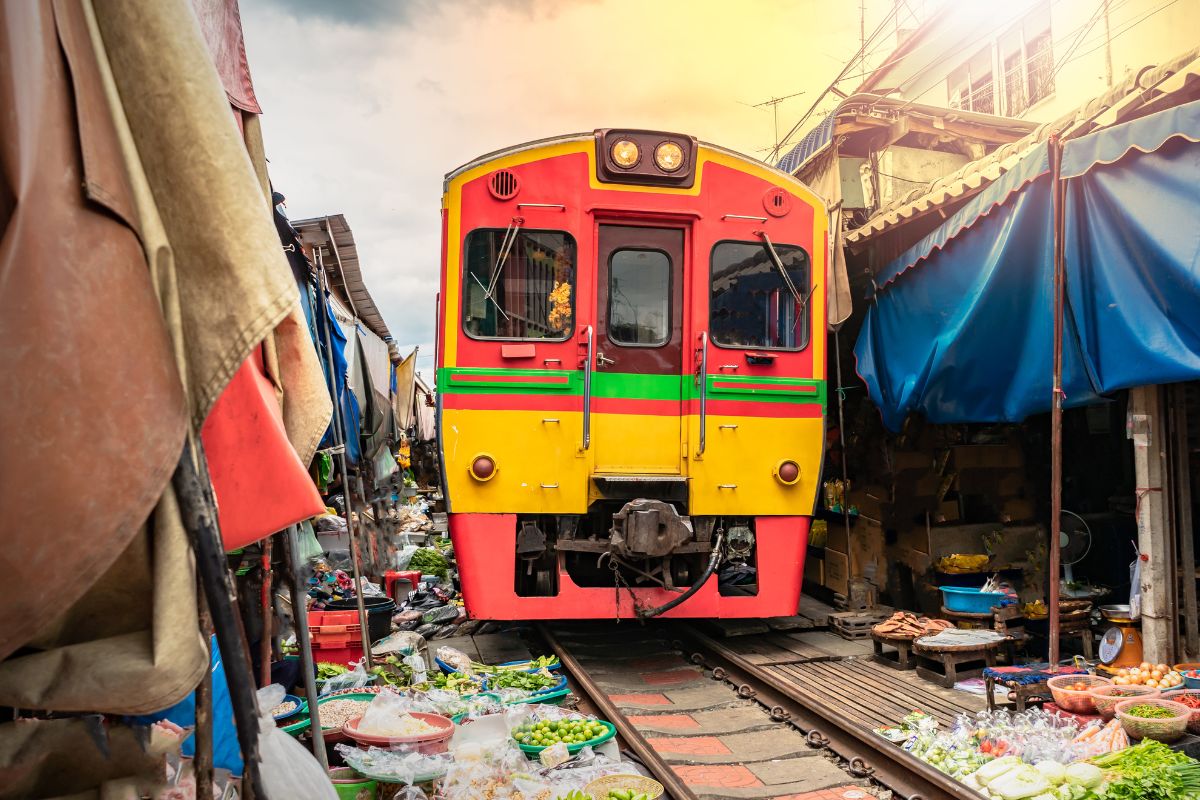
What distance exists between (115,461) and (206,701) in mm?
636

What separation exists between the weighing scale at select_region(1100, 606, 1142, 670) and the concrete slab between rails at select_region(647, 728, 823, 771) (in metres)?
2.65

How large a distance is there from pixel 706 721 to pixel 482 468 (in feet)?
7.18

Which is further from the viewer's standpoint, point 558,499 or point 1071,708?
point 558,499

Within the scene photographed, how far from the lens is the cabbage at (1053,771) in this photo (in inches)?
141

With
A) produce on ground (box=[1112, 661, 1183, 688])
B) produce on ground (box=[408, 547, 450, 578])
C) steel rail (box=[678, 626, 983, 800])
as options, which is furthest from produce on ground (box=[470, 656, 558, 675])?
produce on ground (box=[408, 547, 450, 578])

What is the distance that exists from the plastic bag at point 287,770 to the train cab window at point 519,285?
4019mm

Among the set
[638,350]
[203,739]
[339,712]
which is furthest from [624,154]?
[203,739]

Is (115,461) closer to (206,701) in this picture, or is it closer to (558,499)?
(206,701)

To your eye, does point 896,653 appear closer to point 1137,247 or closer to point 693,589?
point 693,589

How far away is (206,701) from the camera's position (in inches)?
65.5

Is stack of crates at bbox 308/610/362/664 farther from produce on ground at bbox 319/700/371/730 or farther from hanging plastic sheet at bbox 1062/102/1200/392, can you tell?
hanging plastic sheet at bbox 1062/102/1200/392

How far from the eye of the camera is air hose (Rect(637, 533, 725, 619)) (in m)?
5.82

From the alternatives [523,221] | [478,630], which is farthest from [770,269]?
[478,630]

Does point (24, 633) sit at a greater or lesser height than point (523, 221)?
lesser
